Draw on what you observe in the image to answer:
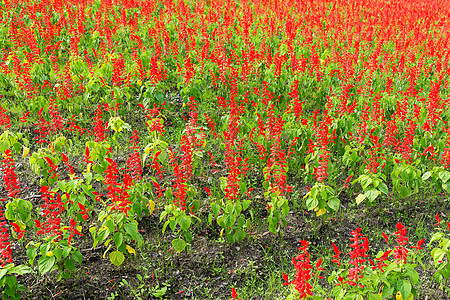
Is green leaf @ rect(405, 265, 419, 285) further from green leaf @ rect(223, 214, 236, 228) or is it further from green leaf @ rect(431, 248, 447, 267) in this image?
green leaf @ rect(223, 214, 236, 228)

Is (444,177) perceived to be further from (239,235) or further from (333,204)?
(239,235)

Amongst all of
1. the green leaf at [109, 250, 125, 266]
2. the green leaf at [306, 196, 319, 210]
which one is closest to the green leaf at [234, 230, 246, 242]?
the green leaf at [306, 196, 319, 210]

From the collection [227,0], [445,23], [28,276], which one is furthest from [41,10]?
[445,23]

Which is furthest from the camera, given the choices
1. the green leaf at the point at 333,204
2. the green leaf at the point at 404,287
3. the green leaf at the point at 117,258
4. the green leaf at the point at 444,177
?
the green leaf at the point at 444,177

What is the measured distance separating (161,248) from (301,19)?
9590 mm

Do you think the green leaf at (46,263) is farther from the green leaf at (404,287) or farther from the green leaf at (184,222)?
the green leaf at (404,287)

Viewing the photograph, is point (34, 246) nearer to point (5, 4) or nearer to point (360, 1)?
point (5, 4)

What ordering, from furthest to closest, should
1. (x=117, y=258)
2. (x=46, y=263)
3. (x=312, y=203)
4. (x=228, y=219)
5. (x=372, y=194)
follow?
1. (x=372, y=194)
2. (x=312, y=203)
3. (x=228, y=219)
4. (x=117, y=258)
5. (x=46, y=263)

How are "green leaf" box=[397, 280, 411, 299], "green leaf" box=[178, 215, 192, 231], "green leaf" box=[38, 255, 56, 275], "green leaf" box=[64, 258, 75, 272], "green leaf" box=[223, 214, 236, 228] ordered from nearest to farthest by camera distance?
"green leaf" box=[397, 280, 411, 299], "green leaf" box=[38, 255, 56, 275], "green leaf" box=[64, 258, 75, 272], "green leaf" box=[178, 215, 192, 231], "green leaf" box=[223, 214, 236, 228]

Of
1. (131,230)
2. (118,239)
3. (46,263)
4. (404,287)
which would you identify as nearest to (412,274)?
(404,287)

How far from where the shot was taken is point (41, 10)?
9.95 meters

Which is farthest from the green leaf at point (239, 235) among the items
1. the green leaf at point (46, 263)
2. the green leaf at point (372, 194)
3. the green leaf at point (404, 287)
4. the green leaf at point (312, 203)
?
the green leaf at point (46, 263)

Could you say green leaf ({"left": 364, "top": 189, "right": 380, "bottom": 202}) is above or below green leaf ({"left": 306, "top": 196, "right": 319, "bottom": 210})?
below

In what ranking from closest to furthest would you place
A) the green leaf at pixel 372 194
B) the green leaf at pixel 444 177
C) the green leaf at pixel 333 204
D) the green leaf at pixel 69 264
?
the green leaf at pixel 69 264
the green leaf at pixel 333 204
the green leaf at pixel 372 194
the green leaf at pixel 444 177
